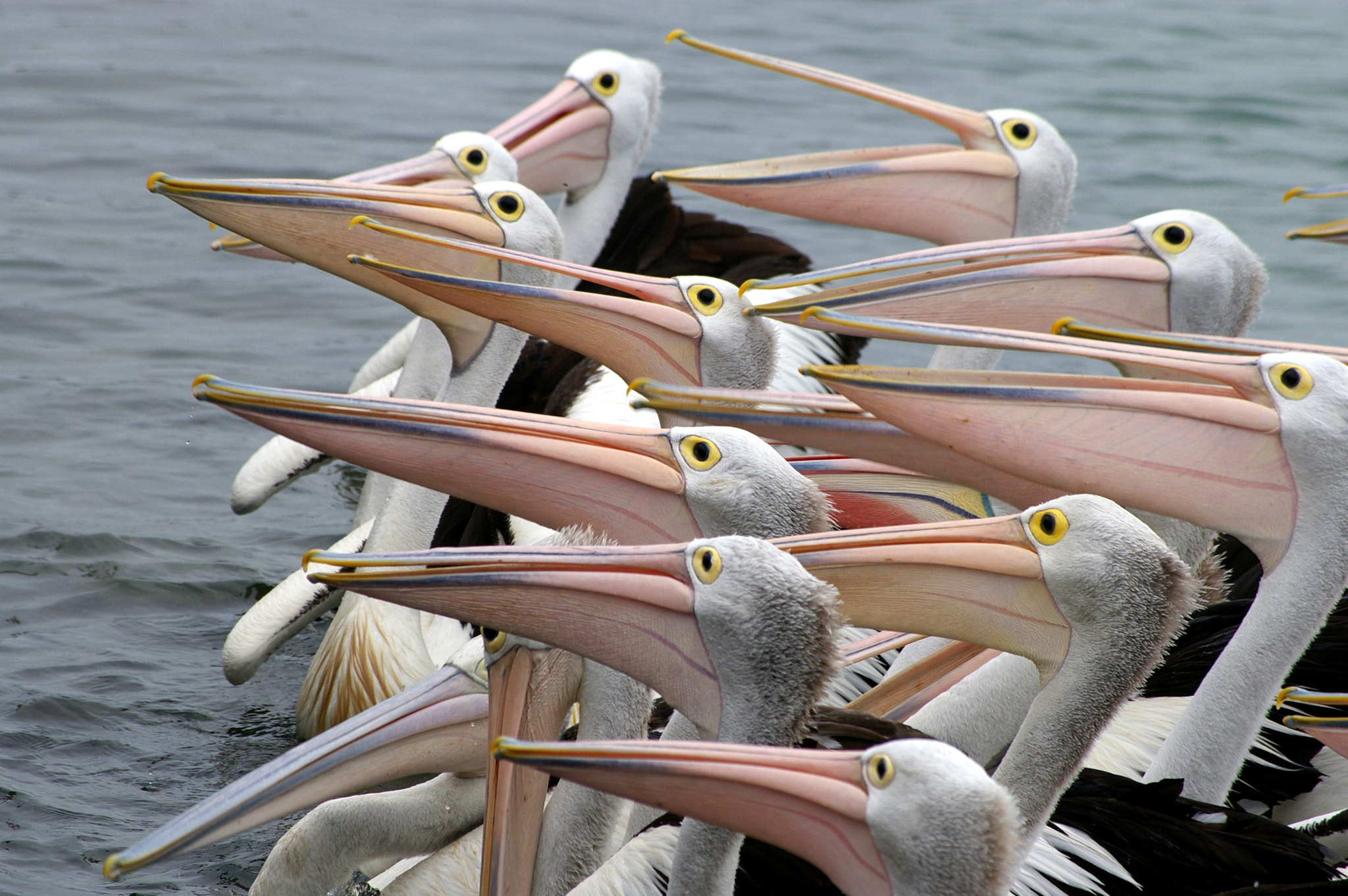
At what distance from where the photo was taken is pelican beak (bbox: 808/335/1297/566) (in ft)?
8.34

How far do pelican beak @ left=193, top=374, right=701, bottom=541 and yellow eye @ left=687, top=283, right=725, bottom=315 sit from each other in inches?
27.1

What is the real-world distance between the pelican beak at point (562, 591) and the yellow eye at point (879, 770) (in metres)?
0.38

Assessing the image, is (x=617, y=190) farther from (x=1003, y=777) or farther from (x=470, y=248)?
(x=1003, y=777)

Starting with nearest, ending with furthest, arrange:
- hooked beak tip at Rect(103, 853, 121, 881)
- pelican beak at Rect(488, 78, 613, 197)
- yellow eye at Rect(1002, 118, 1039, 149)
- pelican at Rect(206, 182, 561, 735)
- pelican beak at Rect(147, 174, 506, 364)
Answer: hooked beak tip at Rect(103, 853, 121, 881)
pelican beak at Rect(147, 174, 506, 364)
pelican at Rect(206, 182, 561, 735)
yellow eye at Rect(1002, 118, 1039, 149)
pelican beak at Rect(488, 78, 613, 197)

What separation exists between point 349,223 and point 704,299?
2.62ft

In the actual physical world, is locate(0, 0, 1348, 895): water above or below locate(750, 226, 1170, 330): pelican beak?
below

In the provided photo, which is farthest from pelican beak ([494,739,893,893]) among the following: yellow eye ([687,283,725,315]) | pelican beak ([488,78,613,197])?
pelican beak ([488,78,613,197])

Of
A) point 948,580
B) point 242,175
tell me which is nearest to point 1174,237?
point 948,580

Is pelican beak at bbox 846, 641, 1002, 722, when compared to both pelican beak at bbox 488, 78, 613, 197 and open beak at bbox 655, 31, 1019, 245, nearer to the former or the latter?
open beak at bbox 655, 31, 1019, 245

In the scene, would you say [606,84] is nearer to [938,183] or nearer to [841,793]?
[938,183]

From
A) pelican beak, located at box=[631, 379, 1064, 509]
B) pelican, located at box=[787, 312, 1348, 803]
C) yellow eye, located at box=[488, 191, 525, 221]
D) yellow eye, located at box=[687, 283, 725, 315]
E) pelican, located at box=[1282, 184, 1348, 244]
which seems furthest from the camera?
pelican, located at box=[1282, 184, 1348, 244]

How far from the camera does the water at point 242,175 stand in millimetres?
3641

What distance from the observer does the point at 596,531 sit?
8.36ft

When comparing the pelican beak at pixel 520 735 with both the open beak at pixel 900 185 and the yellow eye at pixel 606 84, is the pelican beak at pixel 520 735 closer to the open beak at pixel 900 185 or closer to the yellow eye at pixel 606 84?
the open beak at pixel 900 185
